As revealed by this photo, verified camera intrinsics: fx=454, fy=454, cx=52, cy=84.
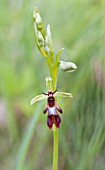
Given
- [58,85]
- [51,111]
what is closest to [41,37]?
[51,111]

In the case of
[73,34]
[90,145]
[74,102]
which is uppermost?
[73,34]

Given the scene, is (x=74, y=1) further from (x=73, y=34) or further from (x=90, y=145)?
(x=90, y=145)

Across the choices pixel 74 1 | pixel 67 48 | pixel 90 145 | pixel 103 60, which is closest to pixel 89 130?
pixel 90 145

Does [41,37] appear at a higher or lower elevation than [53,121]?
higher

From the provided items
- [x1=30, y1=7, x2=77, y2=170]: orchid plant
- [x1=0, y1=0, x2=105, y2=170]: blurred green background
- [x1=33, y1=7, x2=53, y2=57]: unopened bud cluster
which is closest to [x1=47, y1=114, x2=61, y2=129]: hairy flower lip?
[x1=30, y1=7, x2=77, y2=170]: orchid plant

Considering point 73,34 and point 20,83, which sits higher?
point 73,34

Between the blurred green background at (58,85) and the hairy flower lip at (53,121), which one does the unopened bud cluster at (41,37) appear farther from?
the blurred green background at (58,85)

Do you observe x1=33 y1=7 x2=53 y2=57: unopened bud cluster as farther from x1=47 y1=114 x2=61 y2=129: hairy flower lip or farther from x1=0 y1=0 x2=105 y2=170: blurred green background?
x1=0 y1=0 x2=105 y2=170: blurred green background

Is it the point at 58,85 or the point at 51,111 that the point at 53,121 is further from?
the point at 58,85
